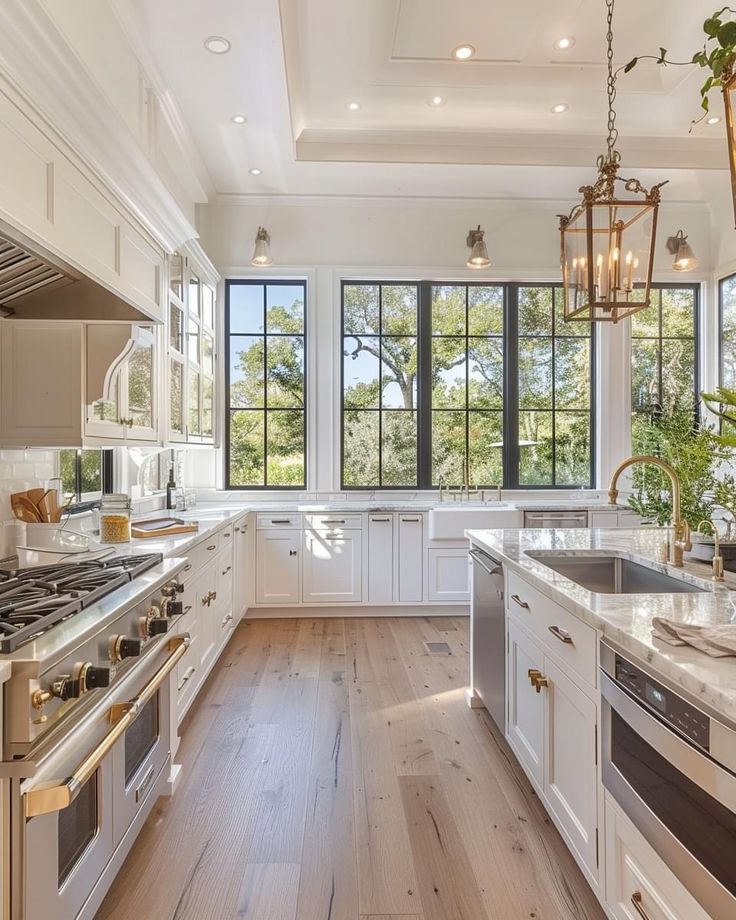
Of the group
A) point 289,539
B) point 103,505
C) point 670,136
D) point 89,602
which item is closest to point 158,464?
point 289,539

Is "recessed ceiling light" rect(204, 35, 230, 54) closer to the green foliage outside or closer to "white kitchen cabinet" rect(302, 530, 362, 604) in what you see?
the green foliage outside

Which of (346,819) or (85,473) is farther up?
(85,473)

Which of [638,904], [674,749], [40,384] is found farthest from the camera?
[40,384]

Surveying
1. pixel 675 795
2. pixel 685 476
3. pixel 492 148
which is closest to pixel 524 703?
pixel 675 795

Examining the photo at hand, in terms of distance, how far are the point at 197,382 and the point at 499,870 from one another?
3355 millimetres

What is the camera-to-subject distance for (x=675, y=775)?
1.10 metres

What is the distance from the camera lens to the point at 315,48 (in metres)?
3.17

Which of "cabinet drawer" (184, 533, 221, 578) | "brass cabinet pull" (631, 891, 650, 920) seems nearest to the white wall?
"cabinet drawer" (184, 533, 221, 578)

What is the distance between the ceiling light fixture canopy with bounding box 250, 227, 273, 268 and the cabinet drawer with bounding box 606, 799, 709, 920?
4.05 m

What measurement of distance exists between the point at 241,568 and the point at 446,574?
1.61 metres

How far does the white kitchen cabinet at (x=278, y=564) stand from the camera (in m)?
4.30

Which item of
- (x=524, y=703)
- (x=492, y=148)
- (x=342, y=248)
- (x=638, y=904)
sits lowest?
(x=638, y=904)

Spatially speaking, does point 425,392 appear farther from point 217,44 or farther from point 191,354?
point 217,44

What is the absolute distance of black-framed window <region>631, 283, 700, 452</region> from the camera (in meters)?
5.00
